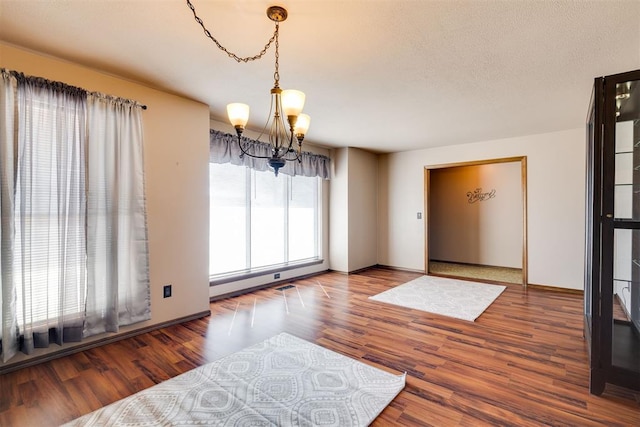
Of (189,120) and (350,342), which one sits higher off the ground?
(189,120)

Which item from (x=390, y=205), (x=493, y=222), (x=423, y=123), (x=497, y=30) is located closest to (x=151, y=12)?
(x=497, y=30)

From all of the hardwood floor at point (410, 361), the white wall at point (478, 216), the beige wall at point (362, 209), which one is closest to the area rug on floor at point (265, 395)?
the hardwood floor at point (410, 361)

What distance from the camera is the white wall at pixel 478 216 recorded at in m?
6.28

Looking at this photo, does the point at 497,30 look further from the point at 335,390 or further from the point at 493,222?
the point at 493,222

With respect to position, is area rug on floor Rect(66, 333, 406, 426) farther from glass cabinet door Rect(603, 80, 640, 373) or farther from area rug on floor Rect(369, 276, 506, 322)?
area rug on floor Rect(369, 276, 506, 322)

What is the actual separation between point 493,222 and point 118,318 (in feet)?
22.5

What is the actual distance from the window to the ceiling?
126cm

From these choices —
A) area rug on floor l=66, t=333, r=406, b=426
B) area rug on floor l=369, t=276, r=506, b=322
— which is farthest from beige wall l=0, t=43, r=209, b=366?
area rug on floor l=369, t=276, r=506, b=322

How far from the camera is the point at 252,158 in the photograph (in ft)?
14.3

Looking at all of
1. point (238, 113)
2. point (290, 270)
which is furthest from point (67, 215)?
point (290, 270)

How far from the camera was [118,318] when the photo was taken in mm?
2766

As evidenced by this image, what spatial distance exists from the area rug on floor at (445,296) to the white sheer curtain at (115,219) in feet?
9.59

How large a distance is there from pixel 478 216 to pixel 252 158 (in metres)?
5.24

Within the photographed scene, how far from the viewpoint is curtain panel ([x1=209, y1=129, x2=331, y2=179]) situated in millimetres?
3959
